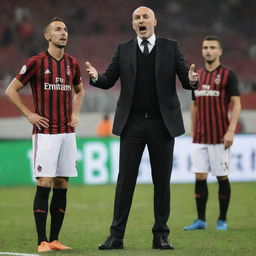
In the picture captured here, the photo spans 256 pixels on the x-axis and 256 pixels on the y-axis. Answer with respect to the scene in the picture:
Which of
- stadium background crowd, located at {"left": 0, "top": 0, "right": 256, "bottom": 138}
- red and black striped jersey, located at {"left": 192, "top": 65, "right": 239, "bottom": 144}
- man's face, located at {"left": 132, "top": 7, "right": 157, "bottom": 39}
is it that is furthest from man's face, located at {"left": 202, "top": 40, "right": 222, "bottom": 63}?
stadium background crowd, located at {"left": 0, "top": 0, "right": 256, "bottom": 138}

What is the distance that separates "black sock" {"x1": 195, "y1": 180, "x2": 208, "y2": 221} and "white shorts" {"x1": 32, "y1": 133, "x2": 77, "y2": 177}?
2357mm

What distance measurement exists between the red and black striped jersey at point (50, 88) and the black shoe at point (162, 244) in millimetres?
1197

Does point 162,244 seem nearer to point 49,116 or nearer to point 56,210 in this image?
point 56,210

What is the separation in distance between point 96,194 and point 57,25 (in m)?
7.10

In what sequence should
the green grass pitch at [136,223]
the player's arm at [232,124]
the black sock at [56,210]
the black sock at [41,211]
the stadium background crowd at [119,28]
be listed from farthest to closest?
the stadium background crowd at [119,28] < the player's arm at [232,124] < the black sock at [56,210] < the green grass pitch at [136,223] < the black sock at [41,211]

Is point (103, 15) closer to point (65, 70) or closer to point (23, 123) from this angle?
point (23, 123)

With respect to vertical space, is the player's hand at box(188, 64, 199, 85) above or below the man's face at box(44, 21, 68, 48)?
below

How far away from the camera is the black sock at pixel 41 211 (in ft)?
20.6

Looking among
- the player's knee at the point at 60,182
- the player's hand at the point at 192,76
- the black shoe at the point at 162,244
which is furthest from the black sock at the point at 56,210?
the player's hand at the point at 192,76

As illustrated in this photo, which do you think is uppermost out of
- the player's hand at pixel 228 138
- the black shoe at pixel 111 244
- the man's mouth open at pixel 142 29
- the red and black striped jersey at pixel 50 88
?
the man's mouth open at pixel 142 29

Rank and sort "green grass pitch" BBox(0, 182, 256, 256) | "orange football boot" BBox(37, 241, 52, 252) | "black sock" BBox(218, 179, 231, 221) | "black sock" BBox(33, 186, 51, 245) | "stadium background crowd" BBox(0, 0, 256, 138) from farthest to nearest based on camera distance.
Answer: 1. "stadium background crowd" BBox(0, 0, 256, 138)
2. "black sock" BBox(218, 179, 231, 221)
3. "green grass pitch" BBox(0, 182, 256, 256)
4. "black sock" BBox(33, 186, 51, 245)
5. "orange football boot" BBox(37, 241, 52, 252)

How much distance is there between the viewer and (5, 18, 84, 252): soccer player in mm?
6273

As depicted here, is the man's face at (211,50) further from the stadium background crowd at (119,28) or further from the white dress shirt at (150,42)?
the stadium background crowd at (119,28)

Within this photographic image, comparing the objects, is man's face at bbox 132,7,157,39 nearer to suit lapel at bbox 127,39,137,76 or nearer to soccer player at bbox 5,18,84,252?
suit lapel at bbox 127,39,137,76
